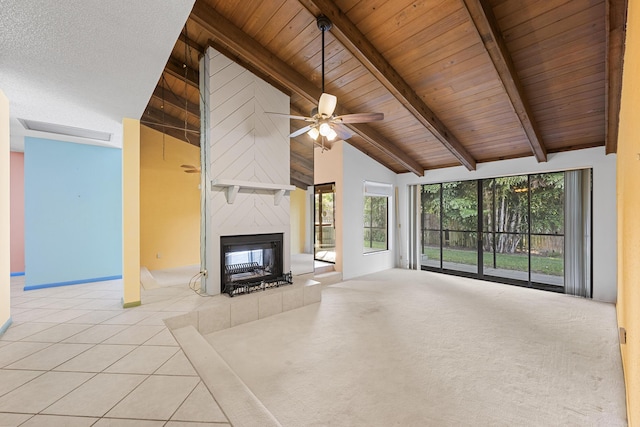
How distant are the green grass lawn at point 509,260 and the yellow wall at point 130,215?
7070 mm

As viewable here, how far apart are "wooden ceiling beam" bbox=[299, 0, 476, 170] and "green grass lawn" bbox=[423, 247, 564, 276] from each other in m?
4.54

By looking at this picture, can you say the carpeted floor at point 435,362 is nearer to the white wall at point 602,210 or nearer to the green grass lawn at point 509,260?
the white wall at point 602,210

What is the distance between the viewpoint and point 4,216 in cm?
256

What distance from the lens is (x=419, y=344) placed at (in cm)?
295

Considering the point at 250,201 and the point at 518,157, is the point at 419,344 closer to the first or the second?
the point at 250,201

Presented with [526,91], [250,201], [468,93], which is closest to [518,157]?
[526,91]

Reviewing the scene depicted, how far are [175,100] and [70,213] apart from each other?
103 inches

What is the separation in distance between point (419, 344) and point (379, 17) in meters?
3.67

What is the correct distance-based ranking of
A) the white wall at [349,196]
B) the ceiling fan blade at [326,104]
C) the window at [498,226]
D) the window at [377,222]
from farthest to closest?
the window at [377,222] → the window at [498,226] → the white wall at [349,196] → the ceiling fan blade at [326,104]

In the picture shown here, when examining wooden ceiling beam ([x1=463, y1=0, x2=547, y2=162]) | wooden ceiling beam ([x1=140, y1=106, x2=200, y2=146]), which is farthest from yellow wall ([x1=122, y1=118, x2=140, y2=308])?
wooden ceiling beam ([x1=463, y1=0, x2=547, y2=162])

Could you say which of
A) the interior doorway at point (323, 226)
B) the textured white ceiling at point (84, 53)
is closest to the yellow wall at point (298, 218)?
the interior doorway at point (323, 226)

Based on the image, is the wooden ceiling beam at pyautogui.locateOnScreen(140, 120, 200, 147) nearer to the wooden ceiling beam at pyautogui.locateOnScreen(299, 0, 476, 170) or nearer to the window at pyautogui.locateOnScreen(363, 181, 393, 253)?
the wooden ceiling beam at pyautogui.locateOnScreen(299, 0, 476, 170)

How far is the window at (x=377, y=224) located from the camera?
7.10 m

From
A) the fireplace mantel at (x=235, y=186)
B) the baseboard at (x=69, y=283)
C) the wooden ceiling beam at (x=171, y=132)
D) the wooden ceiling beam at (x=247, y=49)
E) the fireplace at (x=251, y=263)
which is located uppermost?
the wooden ceiling beam at (x=247, y=49)
